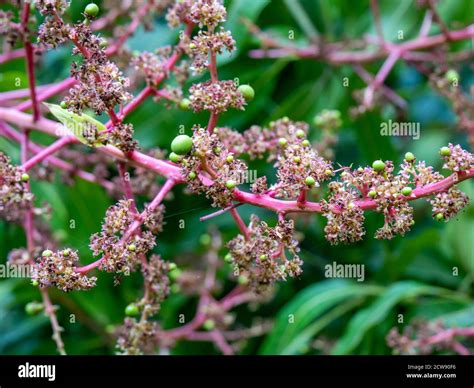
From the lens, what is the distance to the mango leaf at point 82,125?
1142 mm

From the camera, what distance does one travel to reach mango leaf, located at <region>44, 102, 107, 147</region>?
114 centimetres

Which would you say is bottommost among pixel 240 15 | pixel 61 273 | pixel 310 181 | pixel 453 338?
pixel 453 338

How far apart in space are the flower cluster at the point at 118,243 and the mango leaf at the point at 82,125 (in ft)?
0.40

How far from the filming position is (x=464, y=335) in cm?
182

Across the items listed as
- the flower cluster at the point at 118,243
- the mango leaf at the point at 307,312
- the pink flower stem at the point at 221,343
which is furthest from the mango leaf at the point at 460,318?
the flower cluster at the point at 118,243

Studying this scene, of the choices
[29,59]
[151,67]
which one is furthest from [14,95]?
[151,67]

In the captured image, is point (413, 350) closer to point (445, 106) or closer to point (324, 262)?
point (324, 262)

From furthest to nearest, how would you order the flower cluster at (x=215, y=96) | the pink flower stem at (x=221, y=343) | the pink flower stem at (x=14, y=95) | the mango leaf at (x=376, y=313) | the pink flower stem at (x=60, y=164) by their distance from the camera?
the pink flower stem at (x=221, y=343) < the mango leaf at (x=376, y=313) < the pink flower stem at (x=14, y=95) < the pink flower stem at (x=60, y=164) < the flower cluster at (x=215, y=96)

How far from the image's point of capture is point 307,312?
212cm

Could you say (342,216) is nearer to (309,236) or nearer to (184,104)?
(184,104)

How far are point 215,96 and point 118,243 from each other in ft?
0.98

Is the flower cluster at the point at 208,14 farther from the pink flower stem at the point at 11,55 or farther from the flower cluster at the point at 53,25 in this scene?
the pink flower stem at the point at 11,55
